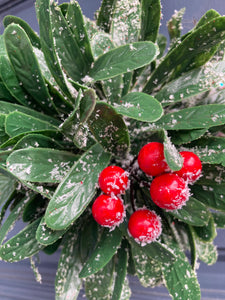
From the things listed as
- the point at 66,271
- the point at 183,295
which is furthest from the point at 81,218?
the point at 183,295

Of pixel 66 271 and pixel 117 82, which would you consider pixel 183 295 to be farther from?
pixel 117 82

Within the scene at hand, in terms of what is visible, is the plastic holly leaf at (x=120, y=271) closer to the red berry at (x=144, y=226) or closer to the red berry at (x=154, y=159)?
the red berry at (x=144, y=226)

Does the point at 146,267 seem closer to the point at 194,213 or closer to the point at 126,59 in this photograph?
the point at 194,213

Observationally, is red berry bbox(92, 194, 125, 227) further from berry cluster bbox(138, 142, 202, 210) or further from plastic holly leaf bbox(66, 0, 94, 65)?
plastic holly leaf bbox(66, 0, 94, 65)

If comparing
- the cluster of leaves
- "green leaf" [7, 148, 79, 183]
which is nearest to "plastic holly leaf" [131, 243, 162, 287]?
the cluster of leaves

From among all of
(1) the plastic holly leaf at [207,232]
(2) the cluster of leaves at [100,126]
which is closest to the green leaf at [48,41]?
(2) the cluster of leaves at [100,126]

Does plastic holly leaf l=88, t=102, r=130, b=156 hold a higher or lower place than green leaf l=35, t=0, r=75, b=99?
lower
